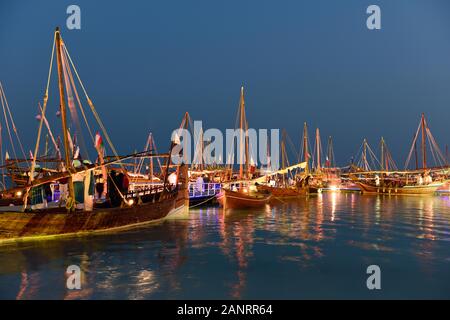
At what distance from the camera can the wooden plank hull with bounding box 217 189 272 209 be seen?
128 ft

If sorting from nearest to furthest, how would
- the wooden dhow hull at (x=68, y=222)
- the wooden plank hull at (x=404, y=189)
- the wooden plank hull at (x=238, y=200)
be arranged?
the wooden dhow hull at (x=68, y=222), the wooden plank hull at (x=238, y=200), the wooden plank hull at (x=404, y=189)

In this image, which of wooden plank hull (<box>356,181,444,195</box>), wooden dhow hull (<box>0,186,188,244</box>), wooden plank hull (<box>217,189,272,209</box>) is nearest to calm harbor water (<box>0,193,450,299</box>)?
wooden dhow hull (<box>0,186,188,244</box>)

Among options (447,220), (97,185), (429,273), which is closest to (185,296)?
(429,273)

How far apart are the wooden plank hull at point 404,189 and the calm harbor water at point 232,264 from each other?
49.0m

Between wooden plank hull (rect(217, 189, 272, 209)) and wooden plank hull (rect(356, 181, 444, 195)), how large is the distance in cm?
3760

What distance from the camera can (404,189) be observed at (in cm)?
7119

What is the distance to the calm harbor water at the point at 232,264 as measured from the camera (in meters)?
11.8

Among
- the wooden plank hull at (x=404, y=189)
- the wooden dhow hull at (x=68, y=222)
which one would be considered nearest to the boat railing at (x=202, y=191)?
the wooden dhow hull at (x=68, y=222)

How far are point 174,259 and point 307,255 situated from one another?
5505mm

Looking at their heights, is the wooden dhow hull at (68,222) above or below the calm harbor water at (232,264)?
above

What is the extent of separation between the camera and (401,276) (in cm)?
1370

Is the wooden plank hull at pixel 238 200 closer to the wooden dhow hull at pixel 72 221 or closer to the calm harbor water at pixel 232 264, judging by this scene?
the wooden dhow hull at pixel 72 221

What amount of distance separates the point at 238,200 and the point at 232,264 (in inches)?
1007
